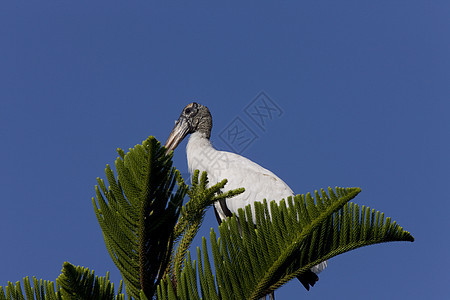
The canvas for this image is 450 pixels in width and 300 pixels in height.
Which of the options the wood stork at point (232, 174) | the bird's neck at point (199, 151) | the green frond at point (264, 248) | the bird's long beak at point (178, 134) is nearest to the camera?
the green frond at point (264, 248)

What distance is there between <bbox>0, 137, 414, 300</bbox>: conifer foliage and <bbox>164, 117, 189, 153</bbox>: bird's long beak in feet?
15.9

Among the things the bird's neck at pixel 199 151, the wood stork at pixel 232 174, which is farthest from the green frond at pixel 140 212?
the bird's neck at pixel 199 151

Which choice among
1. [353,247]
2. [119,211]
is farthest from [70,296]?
[353,247]

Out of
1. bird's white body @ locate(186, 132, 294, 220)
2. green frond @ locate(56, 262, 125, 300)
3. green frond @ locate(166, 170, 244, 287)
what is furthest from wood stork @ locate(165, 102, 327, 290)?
green frond @ locate(56, 262, 125, 300)

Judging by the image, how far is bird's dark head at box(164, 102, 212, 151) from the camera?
25.6 ft

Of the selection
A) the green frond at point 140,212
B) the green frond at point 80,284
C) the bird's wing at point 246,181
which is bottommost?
the green frond at point 80,284

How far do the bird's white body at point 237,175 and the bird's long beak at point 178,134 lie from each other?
42 centimetres

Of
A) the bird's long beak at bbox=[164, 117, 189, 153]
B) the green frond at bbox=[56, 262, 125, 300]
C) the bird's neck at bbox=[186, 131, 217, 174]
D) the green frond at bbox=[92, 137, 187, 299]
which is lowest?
the green frond at bbox=[56, 262, 125, 300]

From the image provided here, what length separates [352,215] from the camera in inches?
111

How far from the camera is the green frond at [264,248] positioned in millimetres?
2699

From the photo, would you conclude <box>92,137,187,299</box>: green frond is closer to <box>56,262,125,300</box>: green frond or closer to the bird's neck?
<box>56,262,125,300</box>: green frond

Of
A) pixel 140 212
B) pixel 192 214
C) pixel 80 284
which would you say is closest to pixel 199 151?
pixel 192 214

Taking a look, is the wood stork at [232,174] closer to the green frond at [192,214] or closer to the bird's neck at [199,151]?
the bird's neck at [199,151]

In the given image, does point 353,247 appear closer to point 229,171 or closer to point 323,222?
point 323,222
